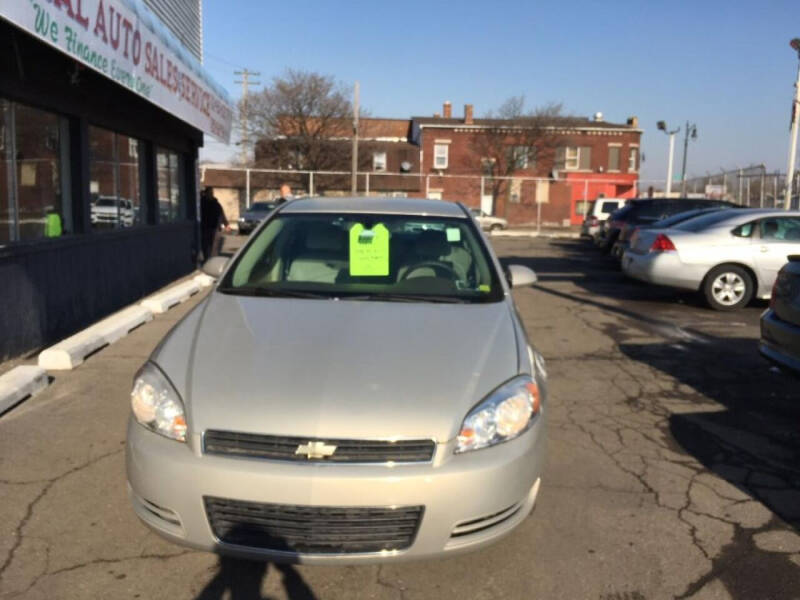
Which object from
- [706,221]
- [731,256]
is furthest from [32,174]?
[706,221]

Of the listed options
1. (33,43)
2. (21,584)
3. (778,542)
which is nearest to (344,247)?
(21,584)

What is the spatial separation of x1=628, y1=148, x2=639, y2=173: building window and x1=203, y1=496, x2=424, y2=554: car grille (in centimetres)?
4852

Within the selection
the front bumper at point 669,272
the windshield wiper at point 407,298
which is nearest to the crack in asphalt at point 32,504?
the windshield wiper at point 407,298

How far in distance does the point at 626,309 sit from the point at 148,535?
8.35 metres

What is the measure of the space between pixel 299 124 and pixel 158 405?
41270mm

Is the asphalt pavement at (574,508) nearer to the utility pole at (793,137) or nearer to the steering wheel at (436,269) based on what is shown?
the steering wheel at (436,269)

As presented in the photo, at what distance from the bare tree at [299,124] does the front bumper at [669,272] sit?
33.2 metres

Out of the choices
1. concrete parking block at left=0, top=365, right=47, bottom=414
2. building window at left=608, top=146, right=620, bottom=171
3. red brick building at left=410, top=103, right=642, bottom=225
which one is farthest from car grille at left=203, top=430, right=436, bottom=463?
building window at left=608, top=146, right=620, bottom=171

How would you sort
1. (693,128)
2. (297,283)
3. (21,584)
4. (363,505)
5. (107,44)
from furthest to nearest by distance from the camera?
(693,128) → (107,44) → (297,283) → (21,584) → (363,505)

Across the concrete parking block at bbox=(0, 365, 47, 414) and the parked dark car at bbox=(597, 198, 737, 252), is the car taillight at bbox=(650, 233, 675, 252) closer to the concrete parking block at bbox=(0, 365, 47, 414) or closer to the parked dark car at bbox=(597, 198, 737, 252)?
the parked dark car at bbox=(597, 198, 737, 252)

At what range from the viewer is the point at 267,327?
3418 mm

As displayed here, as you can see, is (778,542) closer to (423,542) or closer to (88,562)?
(423,542)

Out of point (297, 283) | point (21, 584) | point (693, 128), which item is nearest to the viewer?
point (21, 584)

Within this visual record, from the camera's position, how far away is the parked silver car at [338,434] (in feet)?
8.55
